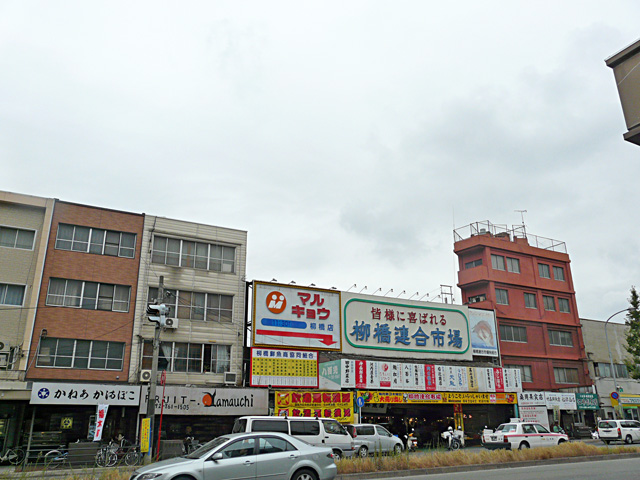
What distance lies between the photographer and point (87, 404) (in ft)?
82.1

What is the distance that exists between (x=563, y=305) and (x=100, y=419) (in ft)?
132

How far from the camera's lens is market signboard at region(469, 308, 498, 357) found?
132ft

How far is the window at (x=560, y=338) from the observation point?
150 ft

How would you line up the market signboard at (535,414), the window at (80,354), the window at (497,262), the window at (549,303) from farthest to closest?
the window at (549,303), the window at (497,262), the market signboard at (535,414), the window at (80,354)

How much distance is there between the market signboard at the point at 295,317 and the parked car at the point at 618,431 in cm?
1674

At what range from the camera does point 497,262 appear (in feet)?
149

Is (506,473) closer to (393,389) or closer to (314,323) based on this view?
(393,389)

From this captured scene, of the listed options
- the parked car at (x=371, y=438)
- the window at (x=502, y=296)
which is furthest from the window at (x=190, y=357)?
the window at (x=502, y=296)

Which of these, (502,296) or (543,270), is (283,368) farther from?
(543,270)

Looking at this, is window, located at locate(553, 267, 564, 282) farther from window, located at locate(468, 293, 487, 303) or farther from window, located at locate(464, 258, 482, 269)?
window, located at locate(468, 293, 487, 303)

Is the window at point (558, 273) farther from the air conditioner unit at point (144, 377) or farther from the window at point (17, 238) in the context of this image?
the window at point (17, 238)

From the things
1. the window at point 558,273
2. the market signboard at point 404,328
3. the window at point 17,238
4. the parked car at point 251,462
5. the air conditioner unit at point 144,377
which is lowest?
the parked car at point 251,462

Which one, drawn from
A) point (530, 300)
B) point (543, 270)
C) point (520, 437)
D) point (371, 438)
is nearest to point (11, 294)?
point (371, 438)

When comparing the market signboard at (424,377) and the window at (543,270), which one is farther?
the window at (543,270)
